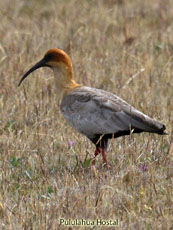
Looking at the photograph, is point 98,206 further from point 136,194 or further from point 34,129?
point 34,129

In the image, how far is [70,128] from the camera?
6762 millimetres

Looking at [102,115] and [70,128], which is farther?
[70,128]

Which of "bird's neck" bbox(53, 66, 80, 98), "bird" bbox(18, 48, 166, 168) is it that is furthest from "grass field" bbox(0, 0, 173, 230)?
"bird's neck" bbox(53, 66, 80, 98)

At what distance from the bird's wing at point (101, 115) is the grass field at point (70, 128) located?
192 mm

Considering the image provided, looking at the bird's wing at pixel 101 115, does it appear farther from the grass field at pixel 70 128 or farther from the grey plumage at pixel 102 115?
the grass field at pixel 70 128

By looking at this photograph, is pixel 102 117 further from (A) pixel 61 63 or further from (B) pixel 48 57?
(B) pixel 48 57

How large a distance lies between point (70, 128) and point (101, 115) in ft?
3.37

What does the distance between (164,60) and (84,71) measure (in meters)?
1.46

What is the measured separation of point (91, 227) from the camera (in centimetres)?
443

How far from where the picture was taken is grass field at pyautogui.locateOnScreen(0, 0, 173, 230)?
4.71 meters

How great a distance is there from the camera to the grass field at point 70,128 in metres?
4.71

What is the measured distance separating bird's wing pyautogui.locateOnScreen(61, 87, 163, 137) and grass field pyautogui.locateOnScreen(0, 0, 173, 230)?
0.63 feet

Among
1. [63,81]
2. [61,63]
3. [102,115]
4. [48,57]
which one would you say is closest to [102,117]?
[102,115]

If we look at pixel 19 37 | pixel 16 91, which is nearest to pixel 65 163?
pixel 16 91
